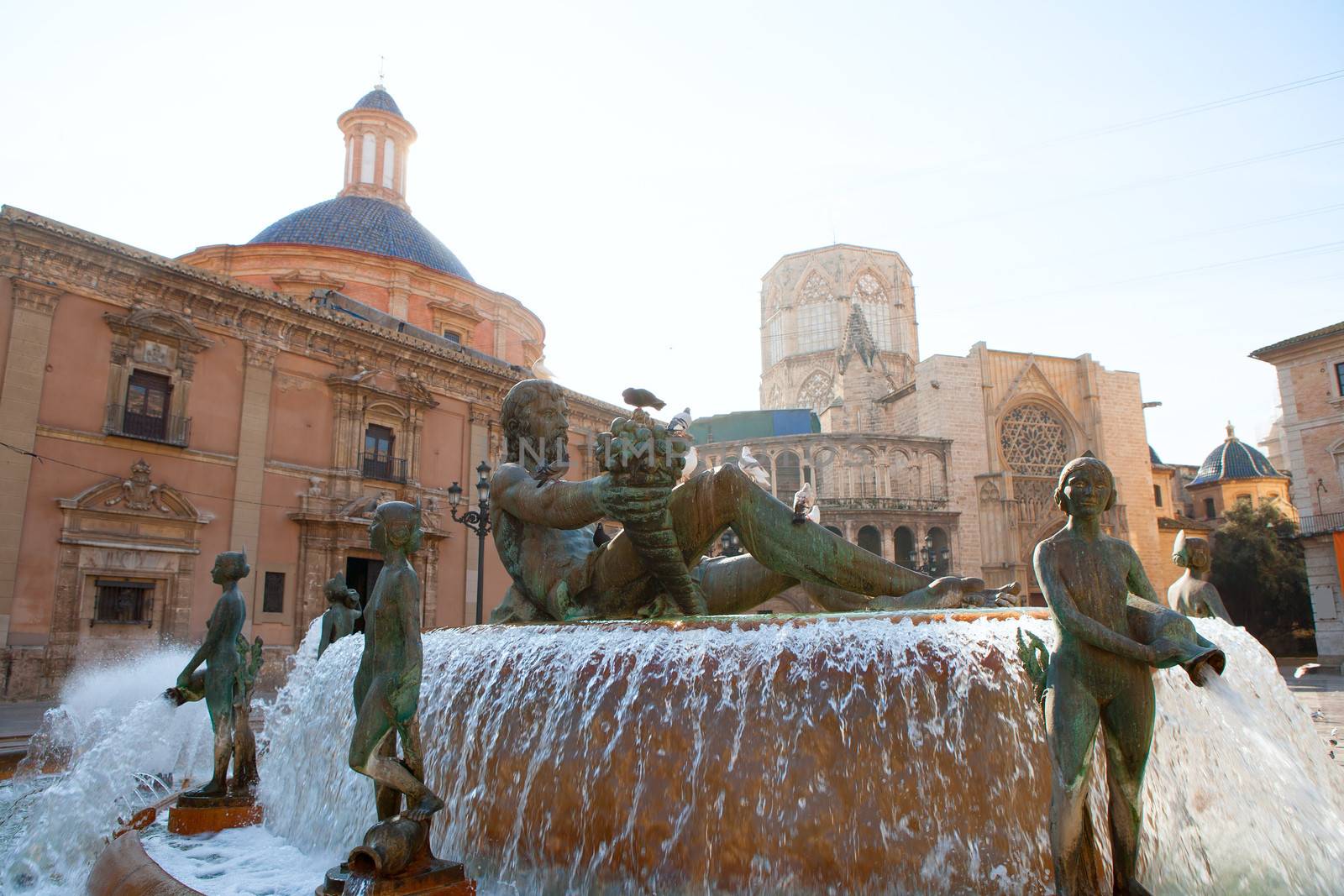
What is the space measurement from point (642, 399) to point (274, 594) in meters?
17.1

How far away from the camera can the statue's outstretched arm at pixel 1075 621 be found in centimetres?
262

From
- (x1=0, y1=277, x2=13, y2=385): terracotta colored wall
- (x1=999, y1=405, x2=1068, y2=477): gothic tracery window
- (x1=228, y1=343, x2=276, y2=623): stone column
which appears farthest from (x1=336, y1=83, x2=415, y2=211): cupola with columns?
(x1=999, y1=405, x2=1068, y2=477): gothic tracery window

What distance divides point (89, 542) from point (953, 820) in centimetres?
1711

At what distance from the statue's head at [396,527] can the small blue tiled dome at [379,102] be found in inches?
1277

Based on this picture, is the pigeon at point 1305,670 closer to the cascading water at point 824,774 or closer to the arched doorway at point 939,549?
the arched doorway at point 939,549

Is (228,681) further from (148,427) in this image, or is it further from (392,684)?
(148,427)

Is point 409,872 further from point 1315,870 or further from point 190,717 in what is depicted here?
point 190,717

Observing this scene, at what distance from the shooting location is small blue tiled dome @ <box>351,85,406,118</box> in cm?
3181

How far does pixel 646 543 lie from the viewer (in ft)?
12.7

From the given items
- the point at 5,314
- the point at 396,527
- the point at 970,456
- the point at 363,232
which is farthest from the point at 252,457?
the point at 970,456

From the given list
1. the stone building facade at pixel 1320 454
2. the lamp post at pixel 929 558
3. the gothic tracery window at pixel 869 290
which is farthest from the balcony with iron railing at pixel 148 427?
the gothic tracery window at pixel 869 290

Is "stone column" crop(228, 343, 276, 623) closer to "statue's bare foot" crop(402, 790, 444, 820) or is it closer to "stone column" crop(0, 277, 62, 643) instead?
"stone column" crop(0, 277, 62, 643)

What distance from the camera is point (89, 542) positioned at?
15953 millimetres

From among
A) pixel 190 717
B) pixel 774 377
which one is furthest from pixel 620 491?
pixel 774 377
